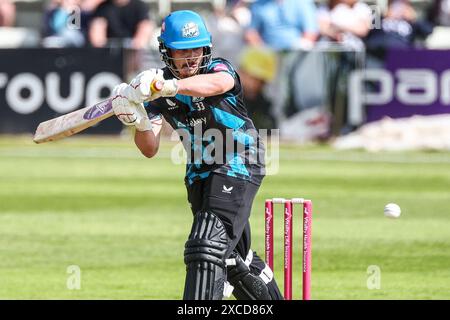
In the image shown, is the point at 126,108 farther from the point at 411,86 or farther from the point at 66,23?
the point at 66,23

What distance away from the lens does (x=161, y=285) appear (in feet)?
30.1

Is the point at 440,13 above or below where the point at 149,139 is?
above

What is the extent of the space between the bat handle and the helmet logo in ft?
1.65

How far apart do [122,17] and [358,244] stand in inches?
433

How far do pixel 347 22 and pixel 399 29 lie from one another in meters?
0.88

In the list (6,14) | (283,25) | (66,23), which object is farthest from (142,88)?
(6,14)

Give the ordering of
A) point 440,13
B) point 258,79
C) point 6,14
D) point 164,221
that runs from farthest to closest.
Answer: point 6,14, point 440,13, point 258,79, point 164,221

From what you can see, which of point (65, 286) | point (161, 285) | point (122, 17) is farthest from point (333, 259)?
point (122, 17)

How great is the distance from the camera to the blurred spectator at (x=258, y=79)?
62.4ft

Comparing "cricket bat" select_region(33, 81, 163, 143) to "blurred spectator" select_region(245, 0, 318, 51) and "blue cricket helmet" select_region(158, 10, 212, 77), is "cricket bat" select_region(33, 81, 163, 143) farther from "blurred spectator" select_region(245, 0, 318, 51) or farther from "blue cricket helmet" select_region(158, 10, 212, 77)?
"blurred spectator" select_region(245, 0, 318, 51)

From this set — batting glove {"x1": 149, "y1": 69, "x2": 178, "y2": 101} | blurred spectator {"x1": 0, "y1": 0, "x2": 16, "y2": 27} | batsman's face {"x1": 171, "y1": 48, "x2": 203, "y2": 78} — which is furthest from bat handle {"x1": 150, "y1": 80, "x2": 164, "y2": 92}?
blurred spectator {"x1": 0, "y1": 0, "x2": 16, "y2": 27}

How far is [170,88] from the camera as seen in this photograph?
6359mm

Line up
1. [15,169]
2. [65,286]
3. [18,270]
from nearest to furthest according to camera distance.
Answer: [65,286]
[18,270]
[15,169]

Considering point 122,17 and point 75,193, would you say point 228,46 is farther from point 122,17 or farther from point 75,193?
point 75,193
